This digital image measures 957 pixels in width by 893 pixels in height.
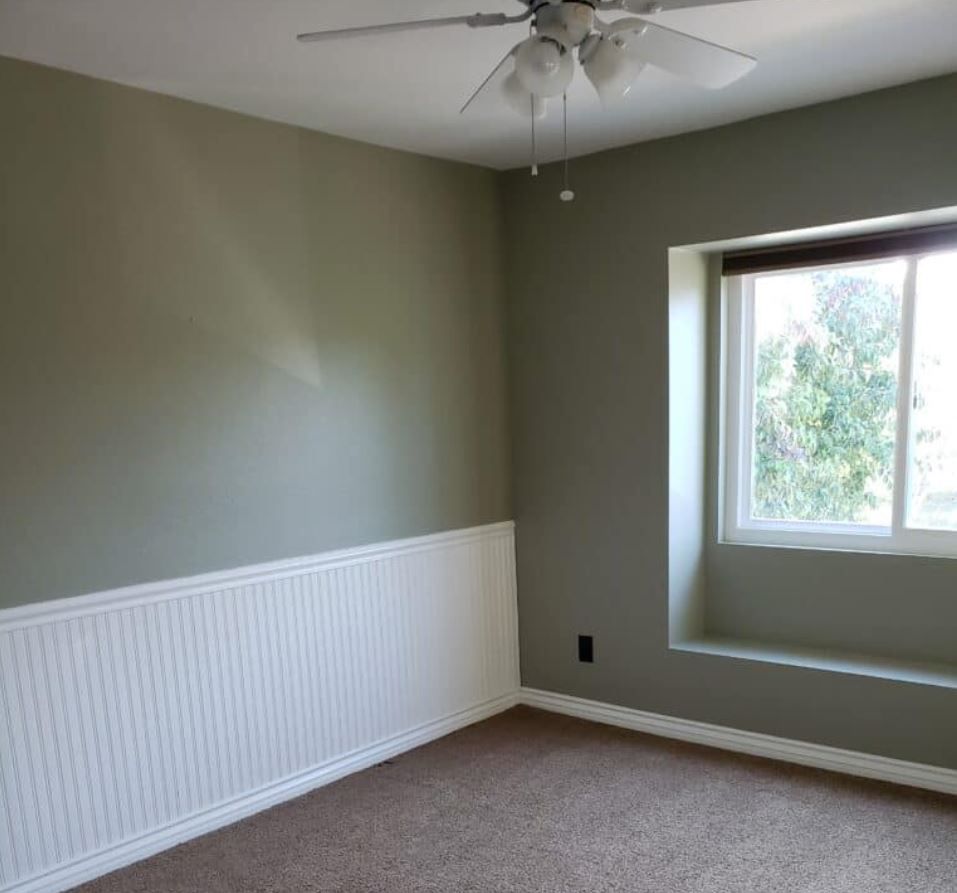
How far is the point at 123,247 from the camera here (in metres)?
2.44

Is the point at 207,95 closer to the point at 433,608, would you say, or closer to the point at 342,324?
the point at 342,324

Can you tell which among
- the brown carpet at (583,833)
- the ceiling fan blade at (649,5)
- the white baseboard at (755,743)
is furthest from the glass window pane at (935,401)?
the ceiling fan blade at (649,5)

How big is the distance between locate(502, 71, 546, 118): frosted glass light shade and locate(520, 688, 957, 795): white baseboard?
2.47 meters

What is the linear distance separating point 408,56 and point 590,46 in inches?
31.2

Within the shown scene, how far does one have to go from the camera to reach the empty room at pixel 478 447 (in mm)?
2262

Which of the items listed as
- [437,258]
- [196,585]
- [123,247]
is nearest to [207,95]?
[123,247]

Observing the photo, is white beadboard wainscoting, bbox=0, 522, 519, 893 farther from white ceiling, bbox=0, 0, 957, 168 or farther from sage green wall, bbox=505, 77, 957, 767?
white ceiling, bbox=0, 0, 957, 168

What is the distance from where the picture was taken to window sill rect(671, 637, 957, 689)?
282cm

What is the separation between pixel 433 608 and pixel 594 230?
174 cm

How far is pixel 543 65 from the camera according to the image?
158 cm

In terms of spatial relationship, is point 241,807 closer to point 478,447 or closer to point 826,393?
point 478,447

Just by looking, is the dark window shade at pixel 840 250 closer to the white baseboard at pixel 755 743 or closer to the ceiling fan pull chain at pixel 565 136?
the ceiling fan pull chain at pixel 565 136

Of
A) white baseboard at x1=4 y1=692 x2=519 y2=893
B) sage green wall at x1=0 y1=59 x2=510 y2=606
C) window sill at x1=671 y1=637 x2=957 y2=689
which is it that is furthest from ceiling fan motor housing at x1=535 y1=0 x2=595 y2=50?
white baseboard at x1=4 y1=692 x2=519 y2=893

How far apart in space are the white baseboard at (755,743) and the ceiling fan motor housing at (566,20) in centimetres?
261
